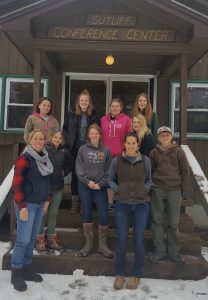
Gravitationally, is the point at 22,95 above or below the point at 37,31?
below

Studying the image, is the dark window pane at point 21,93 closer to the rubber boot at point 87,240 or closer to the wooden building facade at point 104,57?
the wooden building facade at point 104,57

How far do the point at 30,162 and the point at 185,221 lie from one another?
8.23 ft

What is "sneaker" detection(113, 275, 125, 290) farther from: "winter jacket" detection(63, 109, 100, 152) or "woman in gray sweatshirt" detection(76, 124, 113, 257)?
"winter jacket" detection(63, 109, 100, 152)

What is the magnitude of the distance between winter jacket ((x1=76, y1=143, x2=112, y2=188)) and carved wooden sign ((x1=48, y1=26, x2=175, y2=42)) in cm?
220

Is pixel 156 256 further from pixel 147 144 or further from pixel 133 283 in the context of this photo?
pixel 147 144

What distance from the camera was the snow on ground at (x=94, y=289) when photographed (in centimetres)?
397

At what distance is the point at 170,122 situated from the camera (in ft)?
27.2

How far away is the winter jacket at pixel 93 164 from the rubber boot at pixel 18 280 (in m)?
1.28

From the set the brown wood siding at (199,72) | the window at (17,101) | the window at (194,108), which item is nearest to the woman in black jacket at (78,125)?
the window at (17,101)

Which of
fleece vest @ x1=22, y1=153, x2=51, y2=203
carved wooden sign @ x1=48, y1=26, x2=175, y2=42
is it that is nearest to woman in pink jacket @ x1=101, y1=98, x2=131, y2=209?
fleece vest @ x1=22, y1=153, x2=51, y2=203

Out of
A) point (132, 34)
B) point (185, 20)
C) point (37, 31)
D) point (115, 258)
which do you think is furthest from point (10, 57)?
point (115, 258)

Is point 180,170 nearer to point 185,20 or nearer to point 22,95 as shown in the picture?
point 185,20

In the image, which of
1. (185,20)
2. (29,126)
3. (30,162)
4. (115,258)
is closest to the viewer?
(30,162)

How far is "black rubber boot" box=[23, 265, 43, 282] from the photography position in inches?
170
